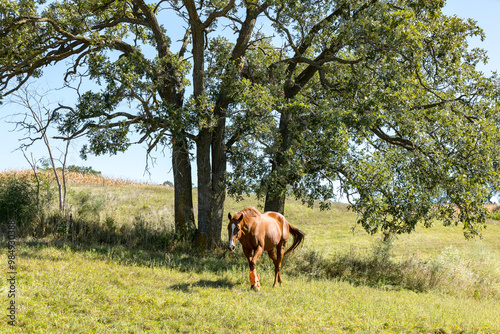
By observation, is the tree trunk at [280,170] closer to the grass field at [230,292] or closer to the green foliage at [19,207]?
the grass field at [230,292]

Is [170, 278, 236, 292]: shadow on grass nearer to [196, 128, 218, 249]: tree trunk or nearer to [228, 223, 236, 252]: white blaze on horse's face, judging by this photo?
[228, 223, 236, 252]: white blaze on horse's face

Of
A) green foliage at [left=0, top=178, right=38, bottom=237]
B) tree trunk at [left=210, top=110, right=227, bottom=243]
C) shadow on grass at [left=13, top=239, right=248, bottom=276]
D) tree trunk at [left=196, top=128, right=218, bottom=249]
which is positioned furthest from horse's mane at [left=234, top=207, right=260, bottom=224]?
green foliage at [left=0, top=178, right=38, bottom=237]

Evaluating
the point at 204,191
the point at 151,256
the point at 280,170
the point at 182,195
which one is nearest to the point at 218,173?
the point at 204,191

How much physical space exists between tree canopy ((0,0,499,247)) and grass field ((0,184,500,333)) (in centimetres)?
195

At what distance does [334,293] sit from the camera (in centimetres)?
1166

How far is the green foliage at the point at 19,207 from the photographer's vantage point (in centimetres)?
1766

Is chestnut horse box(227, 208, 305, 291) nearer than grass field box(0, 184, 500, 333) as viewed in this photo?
No

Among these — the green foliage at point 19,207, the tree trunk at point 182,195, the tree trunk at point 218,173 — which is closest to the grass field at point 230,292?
the tree trunk at point 182,195

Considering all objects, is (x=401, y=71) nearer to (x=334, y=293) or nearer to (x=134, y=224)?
(x=334, y=293)

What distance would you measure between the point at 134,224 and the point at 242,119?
660 cm

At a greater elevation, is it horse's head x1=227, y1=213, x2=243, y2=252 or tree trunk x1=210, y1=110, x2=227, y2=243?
tree trunk x1=210, y1=110, x2=227, y2=243

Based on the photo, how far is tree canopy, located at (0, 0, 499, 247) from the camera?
14.8 meters

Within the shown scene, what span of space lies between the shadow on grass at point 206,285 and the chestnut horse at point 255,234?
854mm

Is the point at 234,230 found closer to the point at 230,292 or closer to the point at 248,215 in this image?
the point at 248,215
